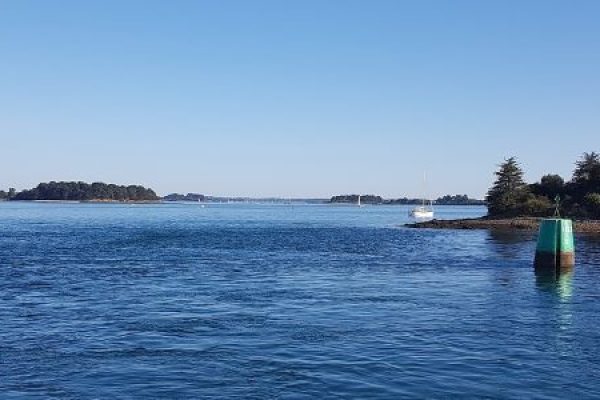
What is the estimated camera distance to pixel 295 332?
89.1 feet

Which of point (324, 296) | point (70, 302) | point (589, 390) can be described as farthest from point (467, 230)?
point (589, 390)

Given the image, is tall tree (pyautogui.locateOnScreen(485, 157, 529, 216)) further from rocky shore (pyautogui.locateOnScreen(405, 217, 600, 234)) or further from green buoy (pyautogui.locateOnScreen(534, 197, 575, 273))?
green buoy (pyautogui.locateOnScreen(534, 197, 575, 273))

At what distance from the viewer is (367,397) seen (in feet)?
60.7

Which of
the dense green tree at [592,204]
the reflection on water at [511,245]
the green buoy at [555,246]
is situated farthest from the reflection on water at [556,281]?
the dense green tree at [592,204]

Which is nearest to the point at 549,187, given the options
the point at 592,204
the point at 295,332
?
the point at 592,204

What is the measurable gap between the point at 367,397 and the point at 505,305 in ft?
61.9

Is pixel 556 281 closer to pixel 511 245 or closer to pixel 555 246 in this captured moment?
pixel 555 246

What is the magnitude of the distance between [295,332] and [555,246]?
107ft

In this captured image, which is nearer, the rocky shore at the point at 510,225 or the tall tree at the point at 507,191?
the rocky shore at the point at 510,225

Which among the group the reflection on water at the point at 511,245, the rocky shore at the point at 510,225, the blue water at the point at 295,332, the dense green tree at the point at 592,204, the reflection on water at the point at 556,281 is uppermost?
the dense green tree at the point at 592,204

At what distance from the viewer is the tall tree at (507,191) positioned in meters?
143

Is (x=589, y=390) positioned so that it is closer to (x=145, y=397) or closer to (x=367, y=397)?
(x=367, y=397)

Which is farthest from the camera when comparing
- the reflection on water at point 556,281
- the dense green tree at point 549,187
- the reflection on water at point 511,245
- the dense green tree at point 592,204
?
the dense green tree at point 549,187

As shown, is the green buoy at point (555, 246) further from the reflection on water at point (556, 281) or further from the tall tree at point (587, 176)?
the tall tree at point (587, 176)
